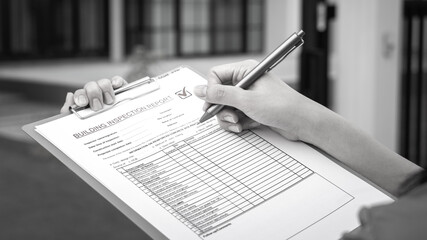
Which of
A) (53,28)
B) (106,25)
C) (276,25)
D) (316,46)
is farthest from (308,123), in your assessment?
(276,25)

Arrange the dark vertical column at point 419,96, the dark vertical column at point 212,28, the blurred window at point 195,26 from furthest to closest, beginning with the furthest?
the dark vertical column at point 212,28 < the blurred window at point 195,26 < the dark vertical column at point 419,96

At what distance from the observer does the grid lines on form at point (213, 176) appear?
0.63 meters

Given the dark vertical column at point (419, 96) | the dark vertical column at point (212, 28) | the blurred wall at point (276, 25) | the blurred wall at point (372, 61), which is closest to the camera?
the dark vertical column at point (419, 96)

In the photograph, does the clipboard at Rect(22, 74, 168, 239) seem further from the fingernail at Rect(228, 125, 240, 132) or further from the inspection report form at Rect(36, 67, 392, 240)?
the fingernail at Rect(228, 125, 240, 132)

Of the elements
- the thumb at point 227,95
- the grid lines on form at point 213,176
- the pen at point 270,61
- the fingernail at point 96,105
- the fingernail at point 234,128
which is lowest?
the grid lines on form at point 213,176

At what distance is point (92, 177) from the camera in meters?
0.65

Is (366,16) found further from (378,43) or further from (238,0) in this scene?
(238,0)

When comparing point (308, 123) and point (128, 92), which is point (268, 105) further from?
point (128, 92)

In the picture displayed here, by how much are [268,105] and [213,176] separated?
0.34ft

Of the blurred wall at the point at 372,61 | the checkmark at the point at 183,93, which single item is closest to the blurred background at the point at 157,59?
the blurred wall at the point at 372,61

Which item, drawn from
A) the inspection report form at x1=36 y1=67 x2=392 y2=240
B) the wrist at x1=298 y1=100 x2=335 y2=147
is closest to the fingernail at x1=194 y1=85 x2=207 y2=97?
the inspection report form at x1=36 y1=67 x2=392 y2=240

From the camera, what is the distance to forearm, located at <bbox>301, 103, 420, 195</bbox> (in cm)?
71

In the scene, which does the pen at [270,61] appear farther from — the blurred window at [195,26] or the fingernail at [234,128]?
the blurred window at [195,26]

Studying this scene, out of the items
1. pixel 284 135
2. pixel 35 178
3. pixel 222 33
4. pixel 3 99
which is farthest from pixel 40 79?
pixel 284 135
